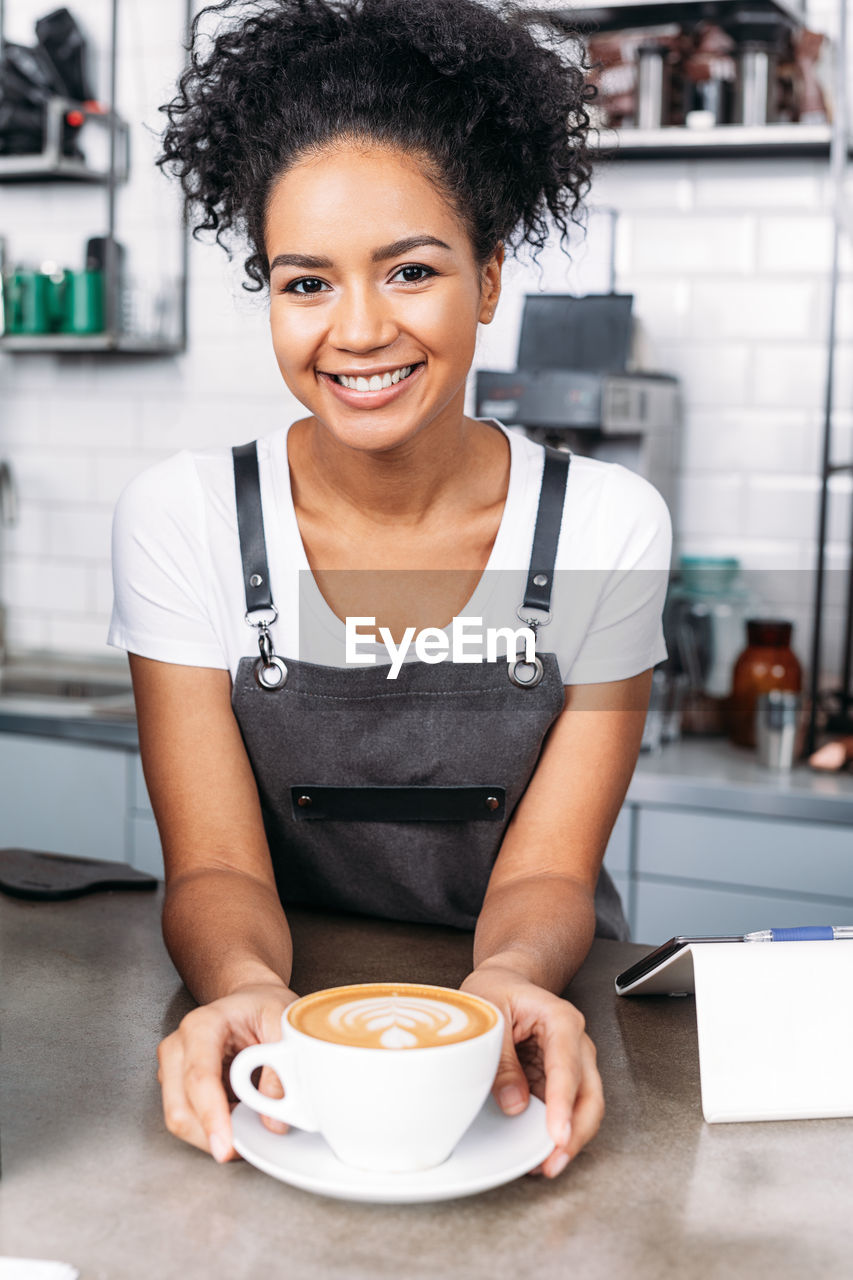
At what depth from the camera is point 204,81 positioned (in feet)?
4.79

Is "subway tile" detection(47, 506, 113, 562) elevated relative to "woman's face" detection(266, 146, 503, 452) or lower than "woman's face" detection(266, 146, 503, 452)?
lower

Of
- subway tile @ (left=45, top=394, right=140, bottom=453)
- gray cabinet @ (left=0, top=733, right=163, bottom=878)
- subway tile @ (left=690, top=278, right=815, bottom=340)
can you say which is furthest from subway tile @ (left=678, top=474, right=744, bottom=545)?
subway tile @ (left=45, top=394, right=140, bottom=453)

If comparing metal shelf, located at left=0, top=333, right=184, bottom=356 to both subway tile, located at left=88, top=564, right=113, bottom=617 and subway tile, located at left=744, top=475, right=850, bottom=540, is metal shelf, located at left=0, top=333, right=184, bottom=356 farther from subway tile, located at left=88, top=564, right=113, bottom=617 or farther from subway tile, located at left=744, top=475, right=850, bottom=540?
subway tile, located at left=744, top=475, right=850, bottom=540

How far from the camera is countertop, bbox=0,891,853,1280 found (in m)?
0.69

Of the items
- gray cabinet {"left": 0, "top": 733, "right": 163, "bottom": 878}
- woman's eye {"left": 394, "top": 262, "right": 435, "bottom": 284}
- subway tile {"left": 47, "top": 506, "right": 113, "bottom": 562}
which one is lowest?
gray cabinet {"left": 0, "top": 733, "right": 163, "bottom": 878}

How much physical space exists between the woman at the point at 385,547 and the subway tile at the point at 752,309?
5.16 feet

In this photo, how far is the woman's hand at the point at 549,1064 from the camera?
2.53 ft

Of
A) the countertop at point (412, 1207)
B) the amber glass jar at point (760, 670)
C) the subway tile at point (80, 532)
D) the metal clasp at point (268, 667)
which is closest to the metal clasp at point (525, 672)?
the metal clasp at point (268, 667)

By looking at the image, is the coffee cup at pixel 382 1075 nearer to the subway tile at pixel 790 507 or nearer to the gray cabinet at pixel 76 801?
the gray cabinet at pixel 76 801

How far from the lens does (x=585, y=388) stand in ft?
8.57

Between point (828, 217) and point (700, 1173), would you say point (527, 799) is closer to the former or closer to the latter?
point (700, 1173)

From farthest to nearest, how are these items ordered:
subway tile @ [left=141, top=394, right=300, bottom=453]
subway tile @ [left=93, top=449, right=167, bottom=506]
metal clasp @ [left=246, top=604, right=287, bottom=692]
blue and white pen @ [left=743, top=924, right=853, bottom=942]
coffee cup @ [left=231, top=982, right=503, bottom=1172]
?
subway tile @ [left=93, top=449, right=167, bottom=506] → subway tile @ [left=141, top=394, right=300, bottom=453] → metal clasp @ [left=246, top=604, right=287, bottom=692] → blue and white pen @ [left=743, top=924, right=853, bottom=942] → coffee cup @ [left=231, top=982, right=503, bottom=1172]

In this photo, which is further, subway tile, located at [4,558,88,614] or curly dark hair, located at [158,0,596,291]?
subway tile, located at [4,558,88,614]

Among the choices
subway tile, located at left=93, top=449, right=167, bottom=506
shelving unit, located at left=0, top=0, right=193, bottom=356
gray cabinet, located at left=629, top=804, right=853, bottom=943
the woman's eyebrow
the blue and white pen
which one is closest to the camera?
the blue and white pen
